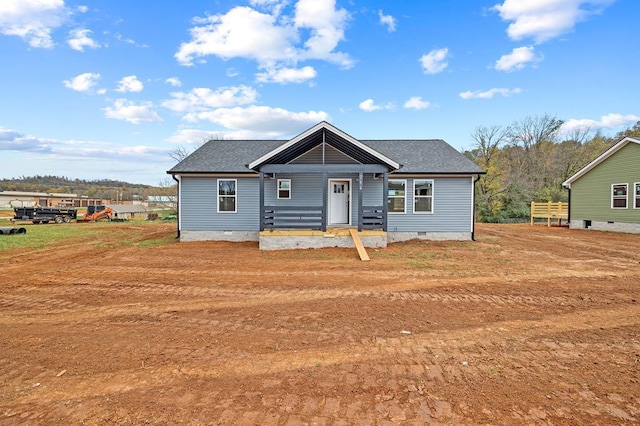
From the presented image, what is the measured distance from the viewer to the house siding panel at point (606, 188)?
16.6 metres

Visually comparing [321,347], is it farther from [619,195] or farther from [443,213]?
[619,195]

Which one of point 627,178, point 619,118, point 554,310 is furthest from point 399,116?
point 619,118

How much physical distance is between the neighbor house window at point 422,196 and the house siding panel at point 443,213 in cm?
13

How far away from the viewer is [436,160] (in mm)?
14500

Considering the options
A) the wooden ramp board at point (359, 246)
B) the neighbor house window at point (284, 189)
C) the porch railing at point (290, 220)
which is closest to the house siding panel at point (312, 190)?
the neighbor house window at point (284, 189)

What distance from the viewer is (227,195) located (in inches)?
551

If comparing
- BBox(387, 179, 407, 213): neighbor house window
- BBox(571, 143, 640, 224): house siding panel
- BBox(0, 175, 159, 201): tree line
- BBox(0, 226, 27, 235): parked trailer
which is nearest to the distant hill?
BBox(0, 175, 159, 201): tree line

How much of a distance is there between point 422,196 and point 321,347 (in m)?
11.2

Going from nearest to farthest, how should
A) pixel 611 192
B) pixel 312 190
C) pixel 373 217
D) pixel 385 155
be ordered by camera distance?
pixel 373 217
pixel 312 190
pixel 385 155
pixel 611 192

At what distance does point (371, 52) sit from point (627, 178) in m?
15.3

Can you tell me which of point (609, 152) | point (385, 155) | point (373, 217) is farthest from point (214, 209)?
point (609, 152)

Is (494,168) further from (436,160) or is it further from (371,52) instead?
(436,160)

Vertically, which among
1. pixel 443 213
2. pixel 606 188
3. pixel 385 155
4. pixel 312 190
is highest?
pixel 385 155

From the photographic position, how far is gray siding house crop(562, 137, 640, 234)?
16.5 m
